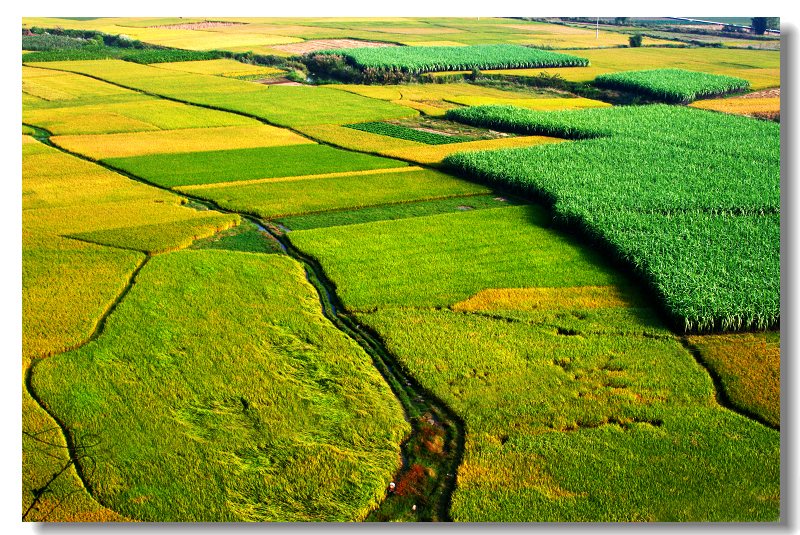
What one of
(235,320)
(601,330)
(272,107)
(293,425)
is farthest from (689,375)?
(272,107)

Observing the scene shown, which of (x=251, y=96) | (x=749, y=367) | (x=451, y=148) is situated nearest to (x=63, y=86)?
(x=251, y=96)

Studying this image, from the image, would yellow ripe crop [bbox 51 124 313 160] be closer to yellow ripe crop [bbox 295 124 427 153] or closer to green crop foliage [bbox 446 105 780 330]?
yellow ripe crop [bbox 295 124 427 153]

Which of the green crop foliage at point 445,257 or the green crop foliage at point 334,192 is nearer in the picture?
the green crop foliage at point 445,257

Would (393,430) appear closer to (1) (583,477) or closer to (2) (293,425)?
(2) (293,425)

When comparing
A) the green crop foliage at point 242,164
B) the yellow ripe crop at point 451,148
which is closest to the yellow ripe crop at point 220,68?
the green crop foliage at point 242,164

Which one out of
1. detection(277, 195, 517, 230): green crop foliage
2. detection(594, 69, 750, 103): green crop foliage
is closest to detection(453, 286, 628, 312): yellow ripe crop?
detection(277, 195, 517, 230): green crop foliage

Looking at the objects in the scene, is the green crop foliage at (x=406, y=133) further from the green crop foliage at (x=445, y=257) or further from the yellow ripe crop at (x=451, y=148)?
the green crop foliage at (x=445, y=257)
